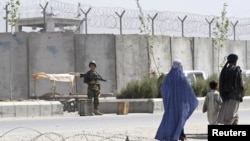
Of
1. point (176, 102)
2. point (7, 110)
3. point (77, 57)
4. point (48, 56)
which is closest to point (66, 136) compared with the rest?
point (176, 102)

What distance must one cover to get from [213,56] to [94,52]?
8.26m

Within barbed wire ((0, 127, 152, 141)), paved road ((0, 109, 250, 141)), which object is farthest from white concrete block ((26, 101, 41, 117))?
barbed wire ((0, 127, 152, 141))

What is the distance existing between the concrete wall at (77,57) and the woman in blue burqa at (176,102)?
17.0 metres

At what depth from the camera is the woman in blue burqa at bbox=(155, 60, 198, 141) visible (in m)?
11.0

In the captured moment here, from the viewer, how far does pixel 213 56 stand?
36094mm

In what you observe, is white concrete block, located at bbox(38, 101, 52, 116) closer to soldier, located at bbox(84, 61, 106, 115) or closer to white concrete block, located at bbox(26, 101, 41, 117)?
white concrete block, located at bbox(26, 101, 41, 117)

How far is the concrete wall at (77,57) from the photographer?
2850 cm

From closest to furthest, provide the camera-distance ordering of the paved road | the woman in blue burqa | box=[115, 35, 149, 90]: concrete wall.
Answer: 1. the woman in blue burqa
2. the paved road
3. box=[115, 35, 149, 90]: concrete wall

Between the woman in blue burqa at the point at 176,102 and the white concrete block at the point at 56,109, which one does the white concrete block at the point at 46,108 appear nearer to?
the white concrete block at the point at 56,109

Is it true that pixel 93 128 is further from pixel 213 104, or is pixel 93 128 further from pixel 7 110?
pixel 7 110

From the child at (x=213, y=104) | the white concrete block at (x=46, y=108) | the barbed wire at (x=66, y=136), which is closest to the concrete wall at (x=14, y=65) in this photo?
the white concrete block at (x=46, y=108)

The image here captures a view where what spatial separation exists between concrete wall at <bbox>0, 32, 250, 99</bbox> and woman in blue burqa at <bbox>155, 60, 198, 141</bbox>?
17017 millimetres

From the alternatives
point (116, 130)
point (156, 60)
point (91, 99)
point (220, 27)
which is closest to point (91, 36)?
point (156, 60)

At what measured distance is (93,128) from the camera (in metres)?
15.0
